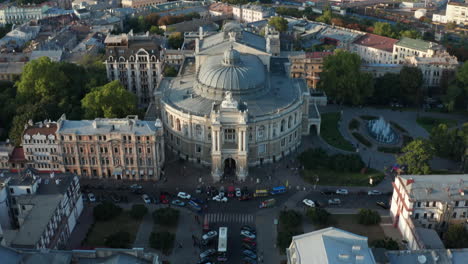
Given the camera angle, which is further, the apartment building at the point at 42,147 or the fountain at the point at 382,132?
the fountain at the point at 382,132

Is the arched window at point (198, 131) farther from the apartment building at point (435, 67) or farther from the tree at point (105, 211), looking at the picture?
the apartment building at point (435, 67)

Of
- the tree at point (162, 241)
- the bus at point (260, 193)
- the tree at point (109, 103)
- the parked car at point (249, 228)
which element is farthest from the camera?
the tree at point (109, 103)

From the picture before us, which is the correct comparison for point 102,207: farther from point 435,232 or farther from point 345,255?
point 435,232

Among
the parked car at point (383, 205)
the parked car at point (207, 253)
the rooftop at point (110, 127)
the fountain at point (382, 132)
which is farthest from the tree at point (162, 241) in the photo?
the fountain at point (382, 132)

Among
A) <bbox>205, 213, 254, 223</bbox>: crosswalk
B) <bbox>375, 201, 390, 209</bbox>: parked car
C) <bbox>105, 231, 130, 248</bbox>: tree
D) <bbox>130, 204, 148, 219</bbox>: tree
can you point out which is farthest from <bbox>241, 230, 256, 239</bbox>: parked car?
<bbox>375, 201, 390, 209</bbox>: parked car

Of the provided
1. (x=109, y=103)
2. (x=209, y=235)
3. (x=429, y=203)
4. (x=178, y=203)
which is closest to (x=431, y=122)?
(x=429, y=203)

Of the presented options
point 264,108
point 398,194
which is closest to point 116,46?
point 264,108

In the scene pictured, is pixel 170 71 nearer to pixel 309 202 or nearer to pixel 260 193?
pixel 260 193
